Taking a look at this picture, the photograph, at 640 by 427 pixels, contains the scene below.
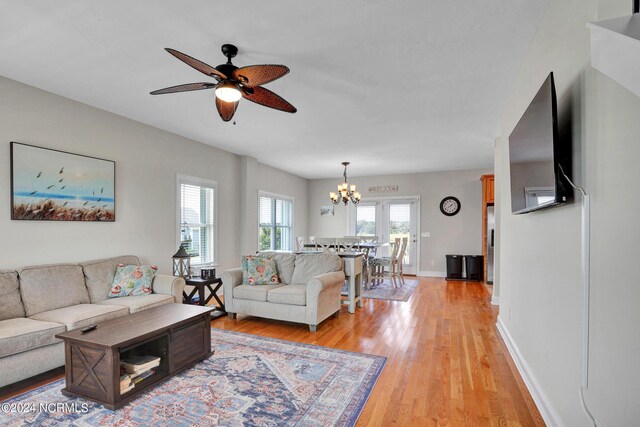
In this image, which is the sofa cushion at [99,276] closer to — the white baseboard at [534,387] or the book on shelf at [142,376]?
the book on shelf at [142,376]

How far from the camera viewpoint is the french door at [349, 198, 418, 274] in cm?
838

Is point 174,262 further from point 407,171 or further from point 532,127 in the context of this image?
point 407,171

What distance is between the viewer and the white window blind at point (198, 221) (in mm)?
5223

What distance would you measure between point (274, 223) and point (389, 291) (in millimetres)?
3135

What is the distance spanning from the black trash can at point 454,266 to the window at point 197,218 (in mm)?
5208

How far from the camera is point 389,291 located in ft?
20.3

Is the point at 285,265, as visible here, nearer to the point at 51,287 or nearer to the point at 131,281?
the point at 131,281

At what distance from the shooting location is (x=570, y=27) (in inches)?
69.5

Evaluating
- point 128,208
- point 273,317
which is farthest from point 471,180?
point 128,208

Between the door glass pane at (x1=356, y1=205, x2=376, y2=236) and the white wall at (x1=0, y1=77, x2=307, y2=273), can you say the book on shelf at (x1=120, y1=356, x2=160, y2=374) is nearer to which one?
the white wall at (x1=0, y1=77, x2=307, y2=273)

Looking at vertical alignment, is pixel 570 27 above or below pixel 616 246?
above

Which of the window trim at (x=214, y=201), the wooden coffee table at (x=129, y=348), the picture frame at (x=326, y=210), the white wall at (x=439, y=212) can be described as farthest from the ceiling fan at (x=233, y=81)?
the picture frame at (x=326, y=210)

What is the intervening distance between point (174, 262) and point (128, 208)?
92cm

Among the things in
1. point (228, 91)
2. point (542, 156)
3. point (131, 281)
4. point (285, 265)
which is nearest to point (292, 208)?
point (285, 265)
